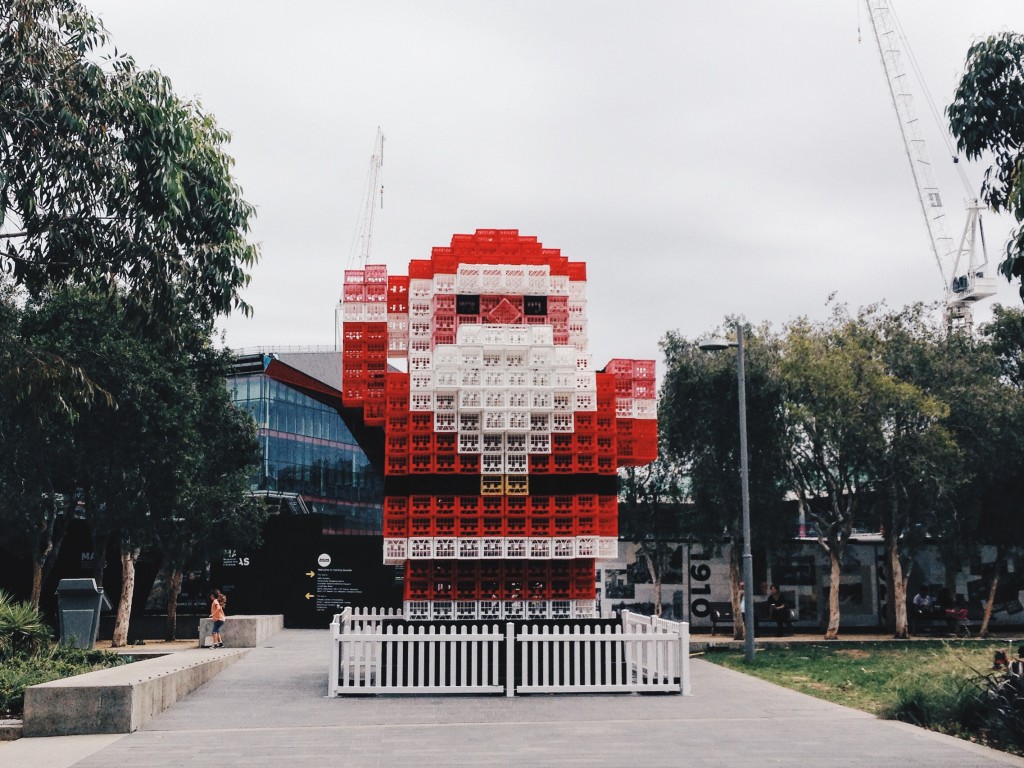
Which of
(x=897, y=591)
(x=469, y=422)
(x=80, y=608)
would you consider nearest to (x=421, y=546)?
(x=469, y=422)

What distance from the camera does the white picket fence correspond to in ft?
57.1

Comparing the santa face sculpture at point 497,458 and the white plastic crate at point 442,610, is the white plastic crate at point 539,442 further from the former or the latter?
the white plastic crate at point 442,610

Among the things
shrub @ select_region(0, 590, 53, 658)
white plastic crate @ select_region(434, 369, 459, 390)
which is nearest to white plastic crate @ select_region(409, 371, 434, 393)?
white plastic crate @ select_region(434, 369, 459, 390)

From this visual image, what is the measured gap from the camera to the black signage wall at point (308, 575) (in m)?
42.3

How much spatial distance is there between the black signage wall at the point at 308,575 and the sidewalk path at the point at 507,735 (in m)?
24.2

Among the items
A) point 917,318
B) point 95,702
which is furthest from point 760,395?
point 95,702

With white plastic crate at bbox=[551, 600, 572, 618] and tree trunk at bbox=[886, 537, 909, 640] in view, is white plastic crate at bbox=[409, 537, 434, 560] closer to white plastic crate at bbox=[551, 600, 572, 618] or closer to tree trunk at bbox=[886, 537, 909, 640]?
white plastic crate at bbox=[551, 600, 572, 618]

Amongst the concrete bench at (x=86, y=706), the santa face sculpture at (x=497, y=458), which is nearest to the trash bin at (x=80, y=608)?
the santa face sculpture at (x=497, y=458)

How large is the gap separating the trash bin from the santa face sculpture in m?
7.96

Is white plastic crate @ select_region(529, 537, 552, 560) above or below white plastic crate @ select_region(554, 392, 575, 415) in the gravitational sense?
below

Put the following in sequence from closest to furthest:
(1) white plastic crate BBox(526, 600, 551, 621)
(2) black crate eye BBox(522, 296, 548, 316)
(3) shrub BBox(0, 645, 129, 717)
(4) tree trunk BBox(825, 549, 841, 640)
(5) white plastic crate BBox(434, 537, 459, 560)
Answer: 1. (3) shrub BBox(0, 645, 129, 717)
2. (5) white plastic crate BBox(434, 537, 459, 560)
3. (1) white plastic crate BBox(526, 600, 551, 621)
4. (2) black crate eye BBox(522, 296, 548, 316)
5. (4) tree trunk BBox(825, 549, 841, 640)

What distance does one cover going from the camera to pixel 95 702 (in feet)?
43.4

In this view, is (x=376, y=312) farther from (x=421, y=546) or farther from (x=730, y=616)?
(x=730, y=616)

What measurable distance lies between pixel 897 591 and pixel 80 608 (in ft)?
90.9
